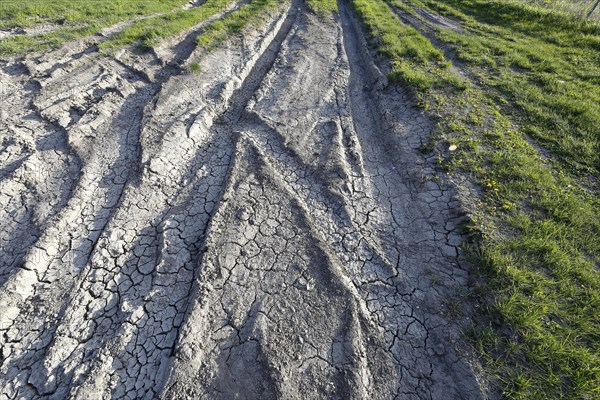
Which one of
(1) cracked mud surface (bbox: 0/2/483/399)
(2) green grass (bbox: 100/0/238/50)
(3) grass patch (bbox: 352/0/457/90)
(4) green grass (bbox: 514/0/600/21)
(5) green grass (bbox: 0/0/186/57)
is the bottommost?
(1) cracked mud surface (bbox: 0/2/483/399)

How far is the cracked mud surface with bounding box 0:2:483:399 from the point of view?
3.34 metres

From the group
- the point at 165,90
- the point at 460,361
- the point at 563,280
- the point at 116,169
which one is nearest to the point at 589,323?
the point at 563,280

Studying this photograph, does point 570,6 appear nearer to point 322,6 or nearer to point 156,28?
point 322,6

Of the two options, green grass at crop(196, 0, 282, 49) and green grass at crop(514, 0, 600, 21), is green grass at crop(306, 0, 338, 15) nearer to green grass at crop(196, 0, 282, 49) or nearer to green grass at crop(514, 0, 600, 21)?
green grass at crop(196, 0, 282, 49)

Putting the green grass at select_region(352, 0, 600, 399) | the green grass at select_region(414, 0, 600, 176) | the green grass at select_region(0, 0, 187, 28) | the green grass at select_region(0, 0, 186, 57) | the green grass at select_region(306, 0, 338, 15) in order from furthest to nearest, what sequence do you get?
1. the green grass at select_region(306, 0, 338, 15)
2. the green grass at select_region(0, 0, 187, 28)
3. the green grass at select_region(0, 0, 186, 57)
4. the green grass at select_region(414, 0, 600, 176)
5. the green grass at select_region(352, 0, 600, 399)

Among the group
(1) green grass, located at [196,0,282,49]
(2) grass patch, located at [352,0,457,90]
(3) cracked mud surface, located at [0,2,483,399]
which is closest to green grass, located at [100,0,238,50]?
(1) green grass, located at [196,0,282,49]

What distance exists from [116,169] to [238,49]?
251 inches

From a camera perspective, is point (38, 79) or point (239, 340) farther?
point (38, 79)

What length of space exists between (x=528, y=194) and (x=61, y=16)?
17.0 metres

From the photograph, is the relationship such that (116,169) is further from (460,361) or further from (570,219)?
(570,219)

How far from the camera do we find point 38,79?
7699mm

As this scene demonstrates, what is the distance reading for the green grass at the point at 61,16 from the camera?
30.7 ft

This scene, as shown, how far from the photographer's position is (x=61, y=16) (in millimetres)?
11984

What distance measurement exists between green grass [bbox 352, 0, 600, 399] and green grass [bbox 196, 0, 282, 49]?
5.21 m
